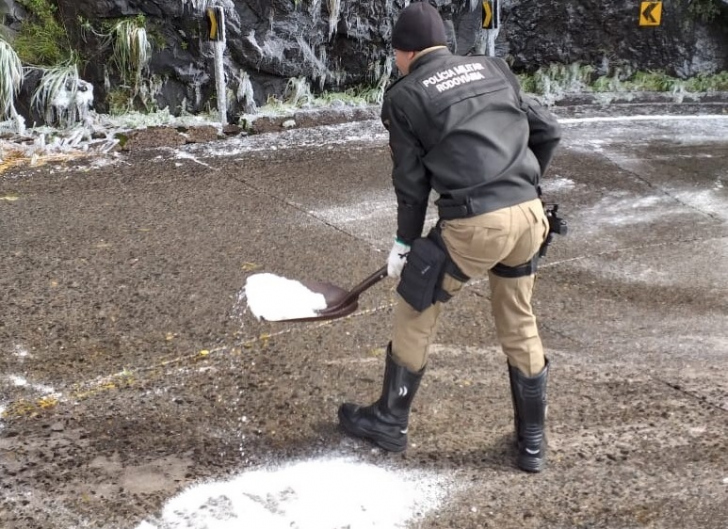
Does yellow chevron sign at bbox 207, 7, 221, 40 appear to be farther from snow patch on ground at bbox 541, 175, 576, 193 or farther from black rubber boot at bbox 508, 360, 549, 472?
black rubber boot at bbox 508, 360, 549, 472

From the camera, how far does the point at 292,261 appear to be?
16.8 feet

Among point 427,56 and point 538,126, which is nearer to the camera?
point 427,56

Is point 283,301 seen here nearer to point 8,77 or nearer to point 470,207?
point 470,207

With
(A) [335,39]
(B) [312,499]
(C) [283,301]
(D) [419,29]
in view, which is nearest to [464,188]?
(D) [419,29]

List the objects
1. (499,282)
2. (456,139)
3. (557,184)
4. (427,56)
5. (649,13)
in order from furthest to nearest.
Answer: (649,13)
(557,184)
(499,282)
(427,56)
(456,139)

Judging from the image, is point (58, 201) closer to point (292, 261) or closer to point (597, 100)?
point (292, 261)

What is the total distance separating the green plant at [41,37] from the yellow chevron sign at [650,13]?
24.6ft

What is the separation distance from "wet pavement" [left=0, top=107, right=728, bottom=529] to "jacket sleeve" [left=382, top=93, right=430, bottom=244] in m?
1.08

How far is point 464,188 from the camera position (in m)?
2.85

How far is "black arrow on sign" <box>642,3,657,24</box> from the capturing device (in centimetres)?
1052

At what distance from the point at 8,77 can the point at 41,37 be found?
0.81 metres

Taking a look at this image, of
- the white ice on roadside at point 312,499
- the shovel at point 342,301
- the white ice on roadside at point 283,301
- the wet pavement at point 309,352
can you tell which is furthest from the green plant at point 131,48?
the white ice on roadside at point 312,499

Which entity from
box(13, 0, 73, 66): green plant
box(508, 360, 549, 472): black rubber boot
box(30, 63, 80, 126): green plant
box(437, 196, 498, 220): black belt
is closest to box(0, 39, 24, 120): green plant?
box(30, 63, 80, 126): green plant

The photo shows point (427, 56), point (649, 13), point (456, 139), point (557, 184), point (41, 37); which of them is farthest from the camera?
point (649, 13)
